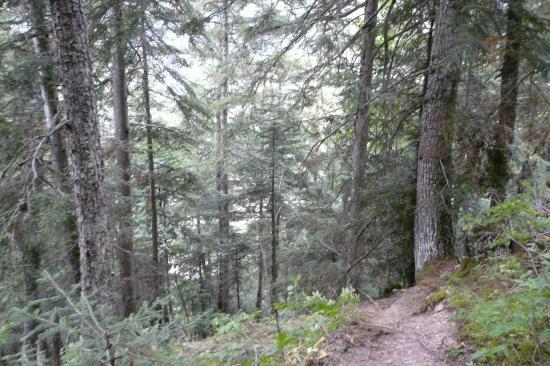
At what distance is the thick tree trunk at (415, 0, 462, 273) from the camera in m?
4.84

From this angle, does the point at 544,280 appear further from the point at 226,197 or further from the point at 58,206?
the point at 226,197

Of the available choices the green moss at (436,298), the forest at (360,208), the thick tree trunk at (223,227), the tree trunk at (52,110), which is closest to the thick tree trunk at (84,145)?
the forest at (360,208)

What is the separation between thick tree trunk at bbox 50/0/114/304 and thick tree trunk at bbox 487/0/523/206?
16.2ft

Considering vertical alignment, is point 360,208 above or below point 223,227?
above

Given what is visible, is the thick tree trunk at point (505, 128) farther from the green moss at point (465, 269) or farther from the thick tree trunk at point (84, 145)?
the thick tree trunk at point (84, 145)

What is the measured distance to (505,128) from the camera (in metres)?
4.56

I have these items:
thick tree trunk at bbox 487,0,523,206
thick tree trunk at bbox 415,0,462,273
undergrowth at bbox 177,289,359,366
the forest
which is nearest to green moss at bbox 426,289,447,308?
the forest

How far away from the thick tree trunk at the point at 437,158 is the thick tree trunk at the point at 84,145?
433cm

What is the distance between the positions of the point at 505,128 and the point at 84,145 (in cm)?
522

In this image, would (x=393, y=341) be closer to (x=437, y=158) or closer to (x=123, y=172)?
(x=437, y=158)

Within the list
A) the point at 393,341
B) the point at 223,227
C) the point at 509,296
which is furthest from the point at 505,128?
the point at 223,227

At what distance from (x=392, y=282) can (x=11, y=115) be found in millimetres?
7941

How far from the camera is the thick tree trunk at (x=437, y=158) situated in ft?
15.9

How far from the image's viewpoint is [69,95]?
4.00 metres
